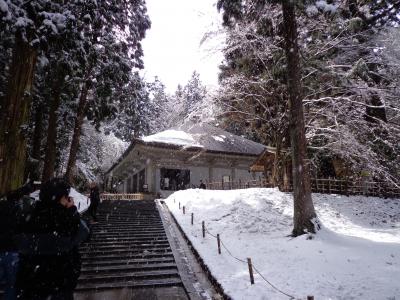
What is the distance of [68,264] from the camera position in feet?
10.0

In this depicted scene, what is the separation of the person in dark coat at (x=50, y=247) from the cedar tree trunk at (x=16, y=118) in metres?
4.51

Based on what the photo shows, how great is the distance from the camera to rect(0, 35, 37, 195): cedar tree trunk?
7.04 metres

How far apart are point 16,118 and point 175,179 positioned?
70.5 feet

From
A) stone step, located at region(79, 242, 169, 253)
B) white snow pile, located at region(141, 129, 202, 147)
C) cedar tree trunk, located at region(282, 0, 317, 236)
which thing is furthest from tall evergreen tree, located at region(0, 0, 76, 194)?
white snow pile, located at region(141, 129, 202, 147)

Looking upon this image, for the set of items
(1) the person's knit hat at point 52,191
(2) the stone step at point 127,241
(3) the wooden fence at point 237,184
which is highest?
(3) the wooden fence at point 237,184

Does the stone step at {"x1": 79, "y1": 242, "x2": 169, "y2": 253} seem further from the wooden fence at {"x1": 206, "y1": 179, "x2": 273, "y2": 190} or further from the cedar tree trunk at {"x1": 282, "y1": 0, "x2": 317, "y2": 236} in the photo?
the wooden fence at {"x1": 206, "y1": 179, "x2": 273, "y2": 190}

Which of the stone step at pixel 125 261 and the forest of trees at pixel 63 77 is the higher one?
the forest of trees at pixel 63 77

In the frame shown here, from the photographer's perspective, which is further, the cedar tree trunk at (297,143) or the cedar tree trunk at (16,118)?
the cedar tree trunk at (297,143)

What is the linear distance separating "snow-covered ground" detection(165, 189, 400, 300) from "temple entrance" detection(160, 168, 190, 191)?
9077 mm

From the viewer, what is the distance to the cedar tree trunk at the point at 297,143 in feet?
36.8

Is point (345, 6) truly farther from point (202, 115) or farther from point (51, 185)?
point (51, 185)

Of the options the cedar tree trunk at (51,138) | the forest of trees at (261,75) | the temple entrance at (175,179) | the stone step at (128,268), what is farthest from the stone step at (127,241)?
the temple entrance at (175,179)

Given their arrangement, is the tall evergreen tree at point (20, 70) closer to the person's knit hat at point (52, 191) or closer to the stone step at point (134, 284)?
the stone step at point (134, 284)

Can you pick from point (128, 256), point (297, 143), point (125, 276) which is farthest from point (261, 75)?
point (125, 276)
